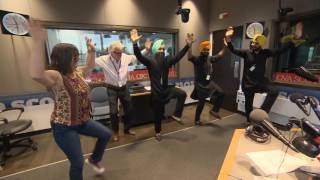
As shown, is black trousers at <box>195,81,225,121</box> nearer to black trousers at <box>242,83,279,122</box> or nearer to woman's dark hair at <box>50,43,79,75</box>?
black trousers at <box>242,83,279,122</box>

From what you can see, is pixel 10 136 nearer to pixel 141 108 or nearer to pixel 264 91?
pixel 141 108

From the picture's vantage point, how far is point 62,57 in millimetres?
1470

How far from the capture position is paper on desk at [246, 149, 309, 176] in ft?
3.40

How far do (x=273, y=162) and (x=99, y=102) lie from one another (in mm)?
3102

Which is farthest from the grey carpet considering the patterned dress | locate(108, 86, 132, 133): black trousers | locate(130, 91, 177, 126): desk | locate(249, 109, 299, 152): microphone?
locate(249, 109, 299, 152): microphone

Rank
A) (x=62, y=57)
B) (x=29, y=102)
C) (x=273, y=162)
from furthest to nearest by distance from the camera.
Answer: (x=29, y=102) → (x=62, y=57) → (x=273, y=162)

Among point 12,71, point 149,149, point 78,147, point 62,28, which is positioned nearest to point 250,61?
point 149,149

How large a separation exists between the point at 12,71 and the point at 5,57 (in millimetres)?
233

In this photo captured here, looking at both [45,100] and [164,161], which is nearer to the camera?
[164,161]

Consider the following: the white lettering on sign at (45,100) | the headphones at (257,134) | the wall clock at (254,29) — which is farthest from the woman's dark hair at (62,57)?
the wall clock at (254,29)

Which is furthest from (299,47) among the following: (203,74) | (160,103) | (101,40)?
(101,40)

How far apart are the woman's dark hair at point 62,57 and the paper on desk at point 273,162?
1485 mm

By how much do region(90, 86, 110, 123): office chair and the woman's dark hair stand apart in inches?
80.9

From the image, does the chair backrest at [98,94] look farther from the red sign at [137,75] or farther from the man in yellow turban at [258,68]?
the man in yellow turban at [258,68]
